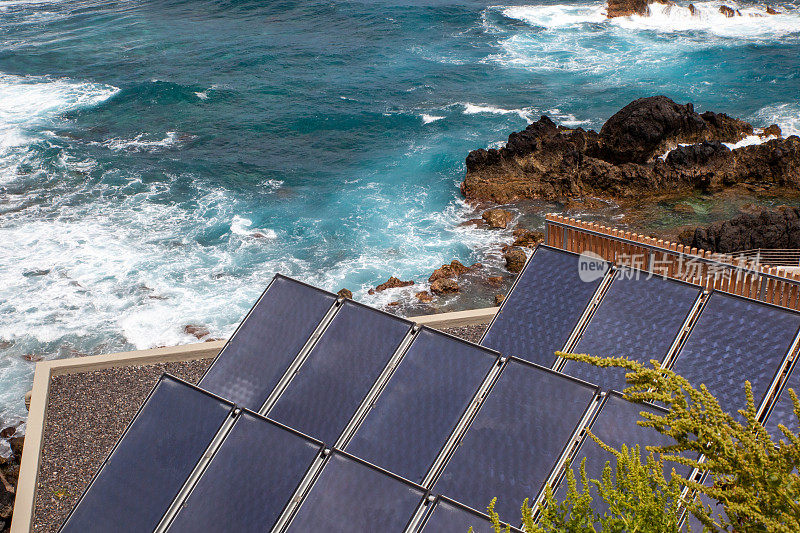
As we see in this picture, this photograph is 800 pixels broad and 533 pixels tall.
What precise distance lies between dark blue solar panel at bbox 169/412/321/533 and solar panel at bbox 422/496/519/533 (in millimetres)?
1360

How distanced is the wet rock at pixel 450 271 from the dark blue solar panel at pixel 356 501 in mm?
17644

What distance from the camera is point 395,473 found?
7.59 metres

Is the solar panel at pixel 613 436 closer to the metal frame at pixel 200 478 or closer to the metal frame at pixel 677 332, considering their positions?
the metal frame at pixel 677 332

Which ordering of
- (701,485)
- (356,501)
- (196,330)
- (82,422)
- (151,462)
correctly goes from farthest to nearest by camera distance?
(196,330) → (82,422) → (151,462) → (356,501) → (701,485)

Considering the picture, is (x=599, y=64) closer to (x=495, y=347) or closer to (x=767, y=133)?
(x=767, y=133)

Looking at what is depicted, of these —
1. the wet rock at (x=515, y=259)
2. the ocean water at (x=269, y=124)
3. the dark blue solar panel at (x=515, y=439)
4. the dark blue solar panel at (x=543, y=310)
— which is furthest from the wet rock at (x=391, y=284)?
the dark blue solar panel at (x=515, y=439)

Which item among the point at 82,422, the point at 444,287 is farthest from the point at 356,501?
the point at 444,287

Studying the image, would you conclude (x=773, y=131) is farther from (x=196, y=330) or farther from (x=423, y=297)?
(x=196, y=330)

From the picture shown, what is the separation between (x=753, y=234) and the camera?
75.9ft

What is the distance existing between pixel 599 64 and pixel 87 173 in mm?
30753

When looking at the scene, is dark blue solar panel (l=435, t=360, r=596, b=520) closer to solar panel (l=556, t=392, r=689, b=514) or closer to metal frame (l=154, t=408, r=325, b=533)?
solar panel (l=556, t=392, r=689, b=514)

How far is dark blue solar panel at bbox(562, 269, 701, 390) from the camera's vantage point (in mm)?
9039

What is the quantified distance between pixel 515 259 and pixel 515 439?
1734 centimetres

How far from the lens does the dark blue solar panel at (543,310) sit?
31.3ft
